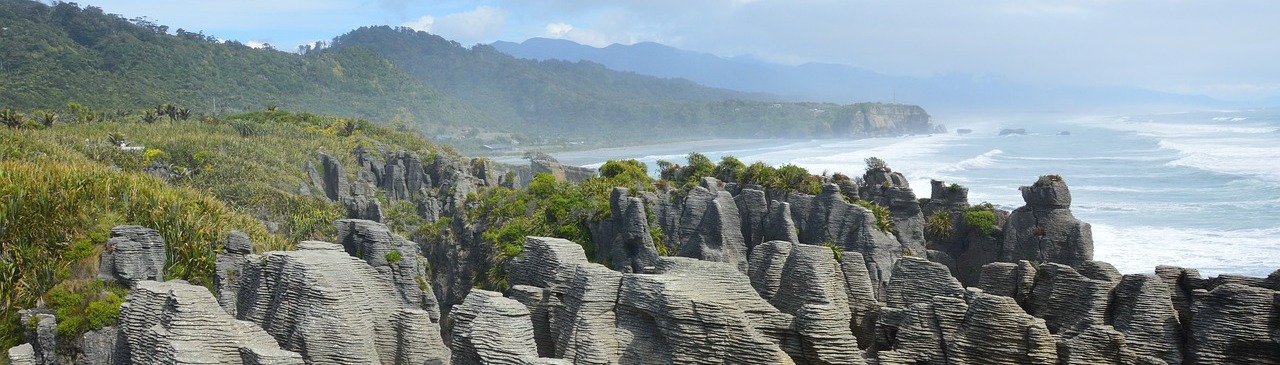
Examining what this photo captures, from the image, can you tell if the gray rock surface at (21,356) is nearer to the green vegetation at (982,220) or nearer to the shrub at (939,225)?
the green vegetation at (982,220)

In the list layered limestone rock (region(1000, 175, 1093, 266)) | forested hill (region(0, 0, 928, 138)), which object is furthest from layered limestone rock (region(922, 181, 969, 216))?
forested hill (region(0, 0, 928, 138))

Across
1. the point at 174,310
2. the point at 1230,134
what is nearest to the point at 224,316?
the point at 174,310

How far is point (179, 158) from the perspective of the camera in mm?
54219

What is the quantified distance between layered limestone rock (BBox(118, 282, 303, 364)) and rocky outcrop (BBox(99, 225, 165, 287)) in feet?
18.3

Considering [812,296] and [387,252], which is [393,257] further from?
[812,296]

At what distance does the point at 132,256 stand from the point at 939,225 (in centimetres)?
2167

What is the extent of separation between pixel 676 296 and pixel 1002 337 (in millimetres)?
4053

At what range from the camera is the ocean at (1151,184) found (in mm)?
43469

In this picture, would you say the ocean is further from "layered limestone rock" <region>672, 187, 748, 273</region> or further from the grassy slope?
the grassy slope

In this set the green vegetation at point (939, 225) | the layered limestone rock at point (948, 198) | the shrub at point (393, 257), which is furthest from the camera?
the layered limestone rock at point (948, 198)

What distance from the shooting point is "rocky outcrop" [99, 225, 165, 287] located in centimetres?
1862

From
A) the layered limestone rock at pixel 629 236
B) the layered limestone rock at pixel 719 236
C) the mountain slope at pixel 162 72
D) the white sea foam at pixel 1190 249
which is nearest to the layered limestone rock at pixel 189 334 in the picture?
the layered limestone rock at pixel 629 236

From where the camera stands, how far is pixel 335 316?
13.9 m

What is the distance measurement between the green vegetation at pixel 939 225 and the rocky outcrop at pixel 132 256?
21185 millimetres
